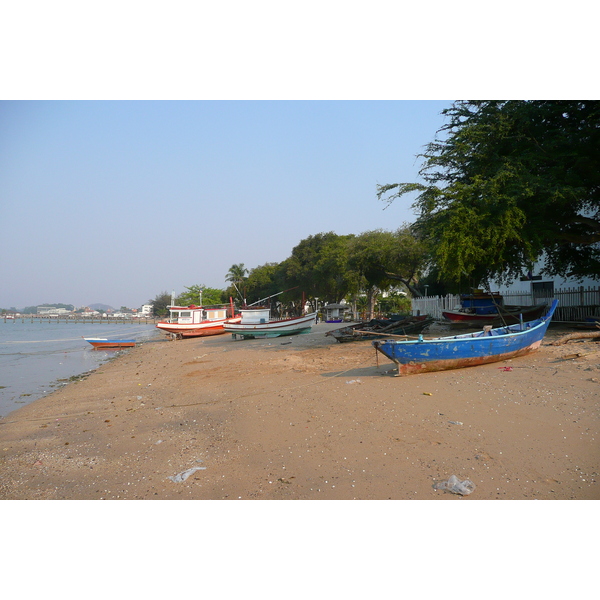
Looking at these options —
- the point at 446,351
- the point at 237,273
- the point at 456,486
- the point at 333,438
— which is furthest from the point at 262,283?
the point at 456,486

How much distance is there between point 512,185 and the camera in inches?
531

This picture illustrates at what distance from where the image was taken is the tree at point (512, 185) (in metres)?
13.7

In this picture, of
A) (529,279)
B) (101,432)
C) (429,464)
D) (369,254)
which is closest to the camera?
(429,464)

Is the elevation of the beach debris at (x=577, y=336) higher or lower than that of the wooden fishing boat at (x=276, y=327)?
higher

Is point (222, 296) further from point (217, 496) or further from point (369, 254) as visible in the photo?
point (217, 496)

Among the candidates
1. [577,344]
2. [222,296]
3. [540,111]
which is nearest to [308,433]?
[577,344]

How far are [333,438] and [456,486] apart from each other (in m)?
2.18

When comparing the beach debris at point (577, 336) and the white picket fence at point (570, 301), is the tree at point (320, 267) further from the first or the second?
the beach debris at point (577, 336)

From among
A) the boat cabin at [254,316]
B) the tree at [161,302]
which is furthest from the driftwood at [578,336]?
the tree at [161,302]

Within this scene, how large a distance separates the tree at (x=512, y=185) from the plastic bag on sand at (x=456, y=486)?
1019cm

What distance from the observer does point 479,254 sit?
14.0 metres

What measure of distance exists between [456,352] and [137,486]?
24.8 ft

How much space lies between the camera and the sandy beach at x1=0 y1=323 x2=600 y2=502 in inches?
196

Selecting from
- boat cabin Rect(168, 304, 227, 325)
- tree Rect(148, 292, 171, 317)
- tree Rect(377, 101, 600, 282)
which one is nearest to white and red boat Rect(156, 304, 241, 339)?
boat cabin Rect(168, 304, 227, 325)
